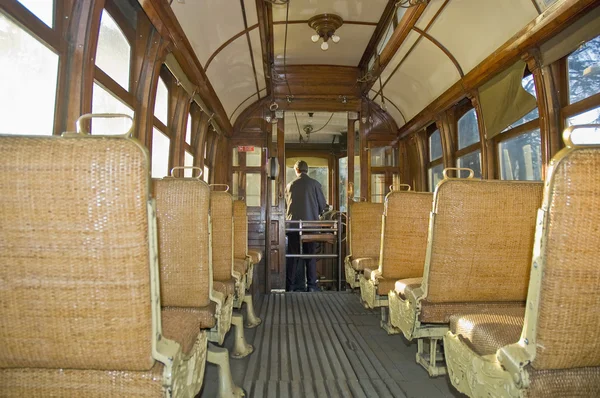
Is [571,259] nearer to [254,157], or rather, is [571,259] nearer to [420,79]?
[420,79]

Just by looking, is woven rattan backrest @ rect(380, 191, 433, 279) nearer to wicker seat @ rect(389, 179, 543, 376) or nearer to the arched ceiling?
wicker seat @ rect(389, 179, 543, 376)

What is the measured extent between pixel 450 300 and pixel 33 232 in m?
1.70

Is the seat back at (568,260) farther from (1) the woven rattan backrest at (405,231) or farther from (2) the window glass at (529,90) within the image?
(2) the window glass at (529,90)

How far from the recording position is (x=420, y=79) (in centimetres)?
488

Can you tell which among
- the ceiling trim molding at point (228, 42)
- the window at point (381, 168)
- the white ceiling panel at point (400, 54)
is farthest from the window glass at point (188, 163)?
the window at point (381, 168)

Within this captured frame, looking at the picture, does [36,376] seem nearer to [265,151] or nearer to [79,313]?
[79,313]

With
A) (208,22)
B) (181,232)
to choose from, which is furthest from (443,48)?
(181,232)

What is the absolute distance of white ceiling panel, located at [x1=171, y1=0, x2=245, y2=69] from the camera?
299 centimetres

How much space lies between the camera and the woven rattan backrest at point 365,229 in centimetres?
414

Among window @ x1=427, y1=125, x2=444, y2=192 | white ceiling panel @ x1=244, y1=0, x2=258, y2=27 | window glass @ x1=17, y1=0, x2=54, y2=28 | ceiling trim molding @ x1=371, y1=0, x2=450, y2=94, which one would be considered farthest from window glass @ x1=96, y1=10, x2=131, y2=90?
window @ x1=427, y1=125, x2=444, y2=192

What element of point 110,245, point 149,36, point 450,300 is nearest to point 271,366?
point 450,300

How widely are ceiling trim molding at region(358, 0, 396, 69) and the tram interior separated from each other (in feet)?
0.08

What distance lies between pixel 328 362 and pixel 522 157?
274 centimetres

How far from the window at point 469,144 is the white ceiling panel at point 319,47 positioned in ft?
5.40
